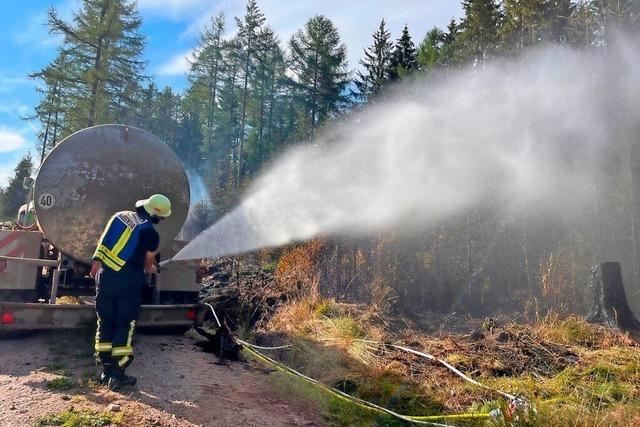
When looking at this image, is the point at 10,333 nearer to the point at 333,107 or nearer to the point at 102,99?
the point at 102,99

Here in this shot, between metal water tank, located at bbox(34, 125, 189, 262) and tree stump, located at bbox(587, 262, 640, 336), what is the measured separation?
7.50 meters

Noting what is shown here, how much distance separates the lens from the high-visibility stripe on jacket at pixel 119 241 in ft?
15.6

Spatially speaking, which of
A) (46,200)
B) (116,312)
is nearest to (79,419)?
(116,312)

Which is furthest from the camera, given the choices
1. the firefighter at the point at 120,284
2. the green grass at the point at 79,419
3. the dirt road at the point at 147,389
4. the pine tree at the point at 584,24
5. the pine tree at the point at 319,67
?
the pine tree at the point at 319,67

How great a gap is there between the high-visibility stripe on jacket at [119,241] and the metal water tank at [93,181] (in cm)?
135

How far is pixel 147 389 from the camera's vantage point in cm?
454

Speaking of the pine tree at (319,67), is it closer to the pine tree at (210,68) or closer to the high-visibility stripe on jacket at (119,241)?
the pine tree at (210,68)

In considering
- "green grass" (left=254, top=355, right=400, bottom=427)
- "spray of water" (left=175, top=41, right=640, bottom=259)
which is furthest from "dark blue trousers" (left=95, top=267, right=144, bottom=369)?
"spray of water" (left=175, top=41, right=640, bottom=259)

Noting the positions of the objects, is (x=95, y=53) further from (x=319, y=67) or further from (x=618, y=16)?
(x=618, y=16)

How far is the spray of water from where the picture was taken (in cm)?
1545

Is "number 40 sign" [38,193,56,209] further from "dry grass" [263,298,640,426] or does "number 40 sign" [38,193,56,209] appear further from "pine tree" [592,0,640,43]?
"pine tree" [592,0,640,43]

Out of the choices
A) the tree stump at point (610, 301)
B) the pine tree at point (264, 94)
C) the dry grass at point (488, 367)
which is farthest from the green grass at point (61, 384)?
the pine tree at point (264, 94)

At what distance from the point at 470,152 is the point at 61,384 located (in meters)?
15.0

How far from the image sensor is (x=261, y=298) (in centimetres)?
983
